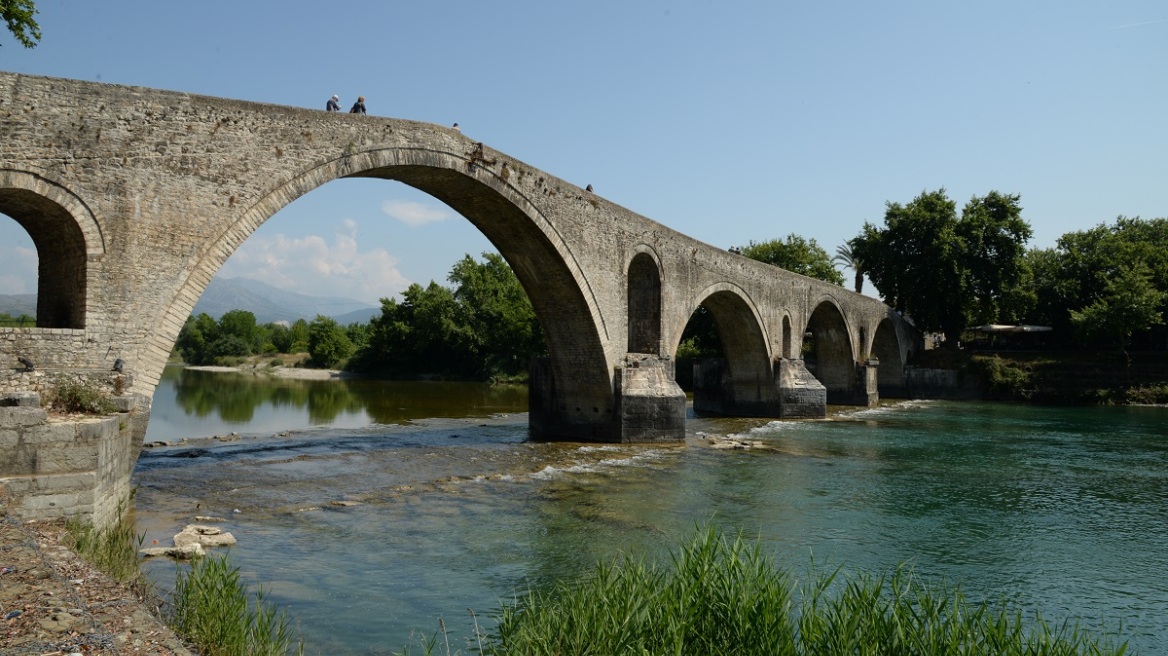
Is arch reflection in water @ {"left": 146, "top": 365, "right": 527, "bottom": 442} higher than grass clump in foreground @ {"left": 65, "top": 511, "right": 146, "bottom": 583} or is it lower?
higher

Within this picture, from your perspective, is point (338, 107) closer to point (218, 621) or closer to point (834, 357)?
point (218, 621)

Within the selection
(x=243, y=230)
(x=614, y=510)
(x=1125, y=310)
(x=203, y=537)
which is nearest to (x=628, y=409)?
(x=614, y=510)

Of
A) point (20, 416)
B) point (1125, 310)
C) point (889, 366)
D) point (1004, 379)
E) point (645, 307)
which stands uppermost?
point (1125, 310)

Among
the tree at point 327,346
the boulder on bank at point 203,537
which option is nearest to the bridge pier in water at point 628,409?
the boulder on bank at point 203,537

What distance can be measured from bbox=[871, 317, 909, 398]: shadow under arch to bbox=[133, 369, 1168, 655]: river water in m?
20.2

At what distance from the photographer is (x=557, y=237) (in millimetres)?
18500

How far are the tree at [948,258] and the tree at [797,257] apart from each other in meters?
5.24

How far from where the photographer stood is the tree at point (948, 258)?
43.3 meters

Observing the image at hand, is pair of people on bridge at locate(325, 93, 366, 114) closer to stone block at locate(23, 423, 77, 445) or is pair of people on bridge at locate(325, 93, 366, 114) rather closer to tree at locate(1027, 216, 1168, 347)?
stone block at locate(23, 423, 77, 445)

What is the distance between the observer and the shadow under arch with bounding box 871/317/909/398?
146 ft

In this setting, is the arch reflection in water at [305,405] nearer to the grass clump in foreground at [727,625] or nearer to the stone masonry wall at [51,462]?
the stone masonry wall at [51,462]

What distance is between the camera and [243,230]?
12492mm

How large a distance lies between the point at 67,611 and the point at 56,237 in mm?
8538

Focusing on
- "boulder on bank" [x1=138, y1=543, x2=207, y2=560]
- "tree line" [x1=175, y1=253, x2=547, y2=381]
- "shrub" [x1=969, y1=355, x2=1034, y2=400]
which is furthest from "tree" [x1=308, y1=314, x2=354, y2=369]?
"boulder on bank" [x1=138, y1=543, x2=207, y2=560]
